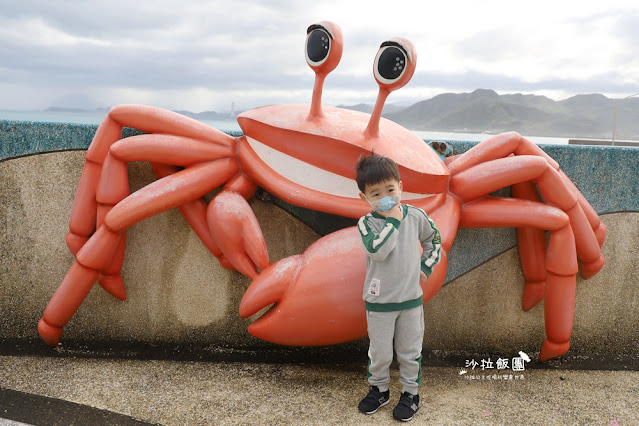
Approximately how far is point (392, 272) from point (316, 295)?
357mm

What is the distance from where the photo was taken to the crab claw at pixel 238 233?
7.82ft

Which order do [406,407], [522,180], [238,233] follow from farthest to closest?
[522,180], [238,233], [406,407]

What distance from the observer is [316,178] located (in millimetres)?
2465

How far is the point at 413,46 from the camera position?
2.18 metres

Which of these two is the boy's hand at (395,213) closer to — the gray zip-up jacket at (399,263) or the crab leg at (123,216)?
the gray zip-up jacket at (399,263)

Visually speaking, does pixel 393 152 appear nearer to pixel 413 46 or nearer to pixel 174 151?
pixel 413 46

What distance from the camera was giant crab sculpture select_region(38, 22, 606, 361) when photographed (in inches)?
88.3

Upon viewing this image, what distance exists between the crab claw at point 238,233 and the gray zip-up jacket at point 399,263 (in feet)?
1.82

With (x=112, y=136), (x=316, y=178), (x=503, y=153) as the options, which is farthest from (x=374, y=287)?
(x=112, y=136)

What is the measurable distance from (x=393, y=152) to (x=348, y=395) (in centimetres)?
122

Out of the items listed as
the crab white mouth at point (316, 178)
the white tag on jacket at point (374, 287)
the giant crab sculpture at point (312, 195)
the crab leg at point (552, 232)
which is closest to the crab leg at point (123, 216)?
the giant crab sculpture at point (312, 195)

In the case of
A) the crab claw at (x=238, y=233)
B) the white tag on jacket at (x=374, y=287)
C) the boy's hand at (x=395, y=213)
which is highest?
the boy's hand at (x=395, y=213)

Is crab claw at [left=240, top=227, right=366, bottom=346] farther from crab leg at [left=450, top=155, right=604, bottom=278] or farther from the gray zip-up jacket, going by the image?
crab leg at [left=450, top=155, right=604, bottom=278]

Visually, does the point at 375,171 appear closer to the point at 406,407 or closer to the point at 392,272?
the point at 392,272
